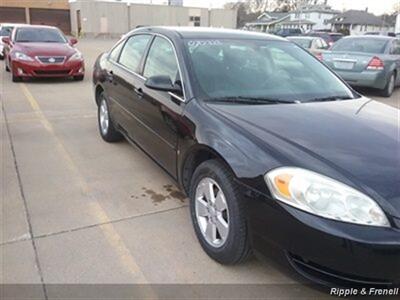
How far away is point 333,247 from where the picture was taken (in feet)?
7.10

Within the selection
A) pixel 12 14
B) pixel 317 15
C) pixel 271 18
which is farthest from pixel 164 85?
pixel 317 15

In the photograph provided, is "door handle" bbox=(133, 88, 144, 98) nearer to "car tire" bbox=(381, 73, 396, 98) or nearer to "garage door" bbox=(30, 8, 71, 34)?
"car tire" bbox=(381, 73, 396, 98)

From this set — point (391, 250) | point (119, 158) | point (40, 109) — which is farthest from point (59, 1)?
point (391, 250)

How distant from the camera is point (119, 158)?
5.09 meters

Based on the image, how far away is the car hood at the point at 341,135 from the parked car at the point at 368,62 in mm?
6788

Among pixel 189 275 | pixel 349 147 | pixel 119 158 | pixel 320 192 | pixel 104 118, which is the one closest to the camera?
pixel 320 192

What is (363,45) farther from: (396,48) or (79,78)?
(79,78)

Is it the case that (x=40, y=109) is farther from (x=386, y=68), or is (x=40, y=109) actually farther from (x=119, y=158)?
(x=386, y=68)

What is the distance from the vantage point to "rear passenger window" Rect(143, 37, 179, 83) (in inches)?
145

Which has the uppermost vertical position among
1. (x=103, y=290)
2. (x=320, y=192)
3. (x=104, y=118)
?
(x=320, y=192)

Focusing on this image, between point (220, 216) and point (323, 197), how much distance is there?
0.83 m

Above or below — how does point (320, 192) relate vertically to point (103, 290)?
above

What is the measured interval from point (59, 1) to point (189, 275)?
178ft

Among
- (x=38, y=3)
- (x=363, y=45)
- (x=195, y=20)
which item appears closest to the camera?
(x=363, y=45)
